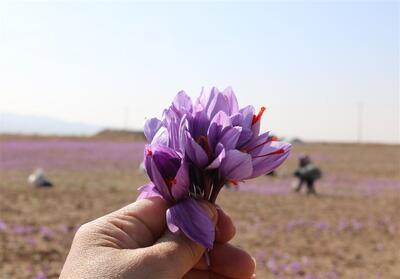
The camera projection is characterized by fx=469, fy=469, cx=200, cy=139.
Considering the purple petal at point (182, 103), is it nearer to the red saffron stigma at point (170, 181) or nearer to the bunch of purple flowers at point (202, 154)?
the bunch of purple flowers at point (202, 154)

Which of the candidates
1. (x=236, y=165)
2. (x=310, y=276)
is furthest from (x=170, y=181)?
(x=310, y=276)

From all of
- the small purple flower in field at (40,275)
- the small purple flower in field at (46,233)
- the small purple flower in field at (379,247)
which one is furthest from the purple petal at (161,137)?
the small purple flower in field at (379,247)

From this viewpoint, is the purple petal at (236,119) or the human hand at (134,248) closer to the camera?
the human hand at (134,248)

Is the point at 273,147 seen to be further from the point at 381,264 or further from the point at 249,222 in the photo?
the point at 249,222

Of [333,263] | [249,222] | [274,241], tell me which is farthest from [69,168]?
[333,263]

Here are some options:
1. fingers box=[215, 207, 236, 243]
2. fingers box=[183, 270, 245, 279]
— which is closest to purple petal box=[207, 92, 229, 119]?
fingers box=[215, 207, 236, 243]

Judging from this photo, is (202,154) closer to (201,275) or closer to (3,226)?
(201,275)

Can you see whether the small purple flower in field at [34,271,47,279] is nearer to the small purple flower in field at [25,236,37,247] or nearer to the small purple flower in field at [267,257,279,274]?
the small purple flower in field at [25,236,37,247]
